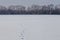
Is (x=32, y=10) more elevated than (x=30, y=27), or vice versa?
(x=32, y=10)

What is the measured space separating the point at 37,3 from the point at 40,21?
0.19 m

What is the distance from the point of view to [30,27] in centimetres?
103

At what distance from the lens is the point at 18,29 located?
3.33 ft

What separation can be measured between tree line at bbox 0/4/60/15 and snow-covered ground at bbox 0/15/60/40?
0.13 feet

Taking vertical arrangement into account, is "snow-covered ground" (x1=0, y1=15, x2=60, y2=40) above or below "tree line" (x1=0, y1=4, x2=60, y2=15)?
below

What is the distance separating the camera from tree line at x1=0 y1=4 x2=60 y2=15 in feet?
3.28

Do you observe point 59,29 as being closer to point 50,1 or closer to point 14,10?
point 50,1

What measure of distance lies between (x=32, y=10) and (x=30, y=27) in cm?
18

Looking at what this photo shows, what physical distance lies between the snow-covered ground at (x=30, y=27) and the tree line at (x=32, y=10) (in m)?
0.04

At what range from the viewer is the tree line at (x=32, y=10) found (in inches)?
39.4

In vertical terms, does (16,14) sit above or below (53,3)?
below

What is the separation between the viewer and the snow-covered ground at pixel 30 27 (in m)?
1.01

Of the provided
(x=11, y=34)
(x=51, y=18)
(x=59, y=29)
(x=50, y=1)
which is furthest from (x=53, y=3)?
(x=11, y=34)

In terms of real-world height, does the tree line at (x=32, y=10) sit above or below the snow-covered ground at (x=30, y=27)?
above
